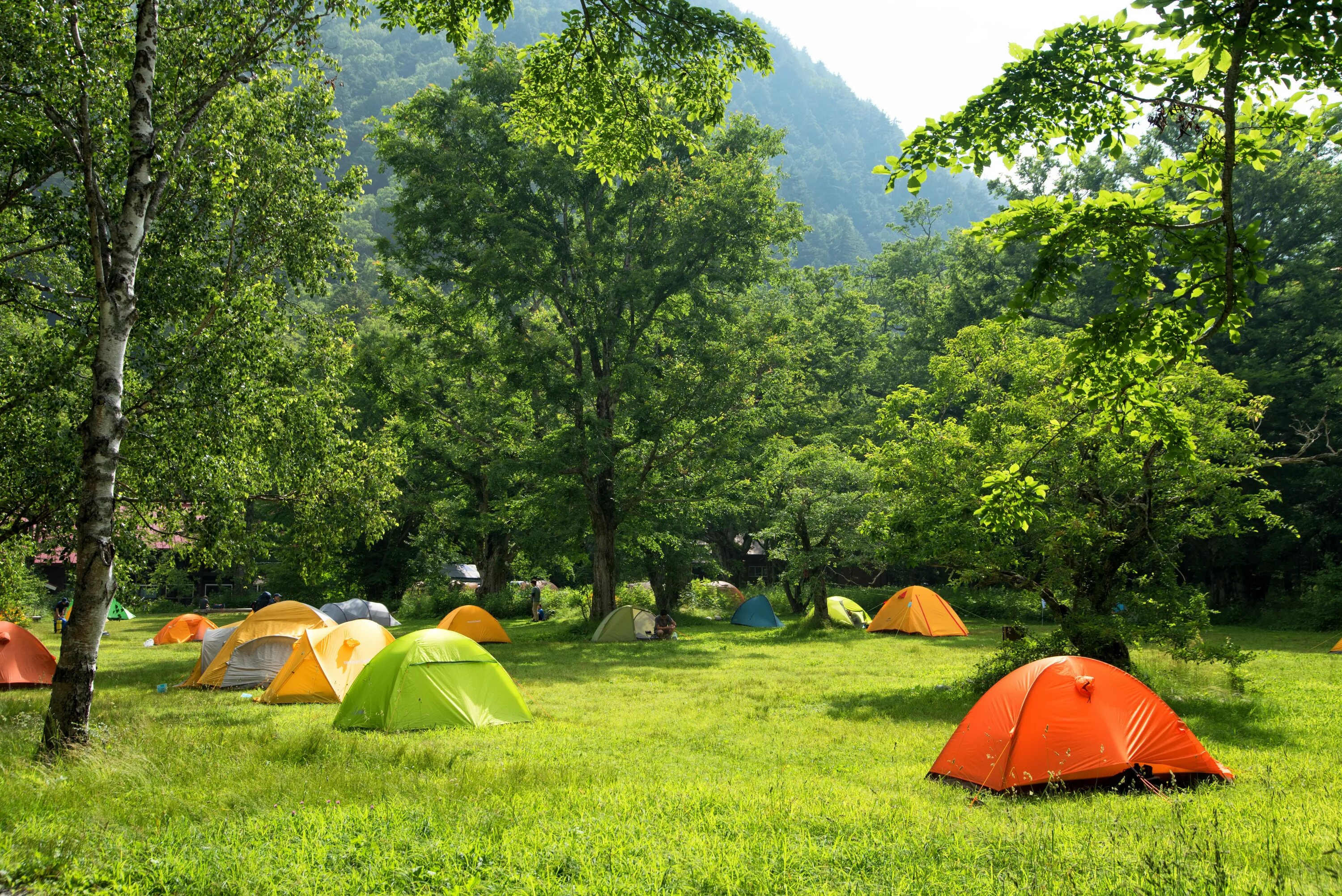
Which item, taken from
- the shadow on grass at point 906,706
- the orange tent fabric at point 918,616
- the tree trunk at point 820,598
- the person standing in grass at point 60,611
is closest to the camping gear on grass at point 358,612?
the person standing in grass at point 60,611

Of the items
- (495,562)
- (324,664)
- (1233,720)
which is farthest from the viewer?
(495,562)

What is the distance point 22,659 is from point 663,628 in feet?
46.9

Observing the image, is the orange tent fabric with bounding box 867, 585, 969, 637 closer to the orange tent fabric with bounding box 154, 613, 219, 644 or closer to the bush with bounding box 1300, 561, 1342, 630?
the bush with bounding box 1300, 561, 1342, 630

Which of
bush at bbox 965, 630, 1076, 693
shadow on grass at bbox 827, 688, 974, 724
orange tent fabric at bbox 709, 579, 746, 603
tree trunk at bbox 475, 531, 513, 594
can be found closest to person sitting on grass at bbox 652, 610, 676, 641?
orange tent fabric at bbox 709, 579, 746, 603

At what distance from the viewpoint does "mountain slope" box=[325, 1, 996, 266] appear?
332 ft

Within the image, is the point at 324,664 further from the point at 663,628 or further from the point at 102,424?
the point at 663,628

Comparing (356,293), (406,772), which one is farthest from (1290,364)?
(356,293)

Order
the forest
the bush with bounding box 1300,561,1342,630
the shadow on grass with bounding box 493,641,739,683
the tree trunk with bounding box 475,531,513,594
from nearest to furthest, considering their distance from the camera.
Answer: the forest, the shadow on grass with bounding box 493,641,739,683, the bush with bounding box 1300,561,1342,630, the tree trunk with bounding box 475,531,513,594

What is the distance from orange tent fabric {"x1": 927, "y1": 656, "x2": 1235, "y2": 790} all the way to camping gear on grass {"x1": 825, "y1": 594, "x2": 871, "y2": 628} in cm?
1817

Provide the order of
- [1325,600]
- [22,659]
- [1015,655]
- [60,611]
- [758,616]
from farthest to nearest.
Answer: [60,611]
[758,616]
[1325,600]
[22,659]
[1015,655]

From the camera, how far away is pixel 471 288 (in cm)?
2253

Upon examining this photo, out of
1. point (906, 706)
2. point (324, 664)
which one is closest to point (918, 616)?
point (906, 706)

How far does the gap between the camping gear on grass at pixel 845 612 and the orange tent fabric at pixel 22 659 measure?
63.6 feet

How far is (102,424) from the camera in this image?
25.7ft
